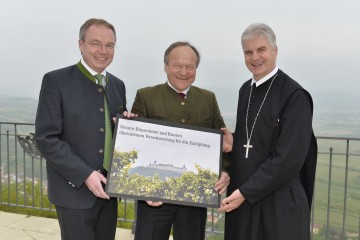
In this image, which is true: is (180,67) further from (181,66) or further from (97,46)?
(97,46)

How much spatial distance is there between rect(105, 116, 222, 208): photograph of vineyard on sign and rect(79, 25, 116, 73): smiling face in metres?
0.42

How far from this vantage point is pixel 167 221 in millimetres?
2559

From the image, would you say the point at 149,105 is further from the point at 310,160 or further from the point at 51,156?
the point at 310,160

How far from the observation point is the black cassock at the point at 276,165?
6.70ft

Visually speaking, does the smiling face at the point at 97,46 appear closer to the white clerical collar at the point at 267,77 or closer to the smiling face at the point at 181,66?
the smiling face at the point at 181,66

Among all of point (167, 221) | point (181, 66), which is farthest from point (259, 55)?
point (167, 221)

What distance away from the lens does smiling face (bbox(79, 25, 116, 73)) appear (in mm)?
2309

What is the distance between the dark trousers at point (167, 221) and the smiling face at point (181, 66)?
2.86 ft

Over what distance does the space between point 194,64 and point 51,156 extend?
1.12 meters

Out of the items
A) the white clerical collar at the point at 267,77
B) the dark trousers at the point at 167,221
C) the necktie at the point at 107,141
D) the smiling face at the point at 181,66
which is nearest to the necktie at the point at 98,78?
the necktie at the point at 107,141

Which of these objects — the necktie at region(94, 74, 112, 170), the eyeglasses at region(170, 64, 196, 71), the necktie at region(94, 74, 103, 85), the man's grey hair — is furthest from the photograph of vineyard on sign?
the man's grey hair

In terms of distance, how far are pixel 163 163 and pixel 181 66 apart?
694 mm

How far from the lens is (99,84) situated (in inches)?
94.2

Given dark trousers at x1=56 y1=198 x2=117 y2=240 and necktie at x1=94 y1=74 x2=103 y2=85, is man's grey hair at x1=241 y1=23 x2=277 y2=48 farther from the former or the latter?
dark trousers at x1=56 y1=198 x2=117 y2=240
